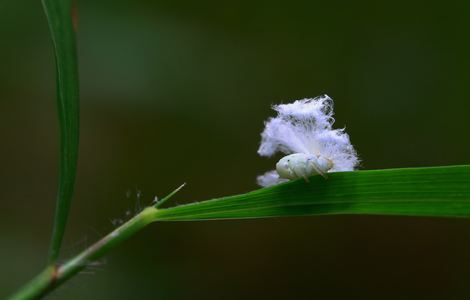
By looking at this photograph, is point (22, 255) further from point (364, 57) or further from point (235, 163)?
point (364, 57)

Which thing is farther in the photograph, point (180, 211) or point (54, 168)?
point (54, 168)

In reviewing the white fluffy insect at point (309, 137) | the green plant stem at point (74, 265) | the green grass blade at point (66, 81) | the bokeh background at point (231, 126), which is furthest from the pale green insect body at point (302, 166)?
the bokeh background at point (231, 126)

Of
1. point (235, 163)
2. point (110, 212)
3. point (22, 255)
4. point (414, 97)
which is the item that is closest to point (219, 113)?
point (235, 163)

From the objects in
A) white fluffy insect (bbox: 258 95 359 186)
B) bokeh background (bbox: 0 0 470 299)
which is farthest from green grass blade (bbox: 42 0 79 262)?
bokeh background (bbox: 0 0 470 299)

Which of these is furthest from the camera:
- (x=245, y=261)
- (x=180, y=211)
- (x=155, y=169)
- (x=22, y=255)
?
(x=155, y=169)

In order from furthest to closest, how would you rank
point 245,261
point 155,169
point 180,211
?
1. point 155,169
2. point 245,261
3. point 180,211

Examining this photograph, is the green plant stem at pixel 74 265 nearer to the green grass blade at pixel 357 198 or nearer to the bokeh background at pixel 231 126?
the green grass blade at pixel 357 198

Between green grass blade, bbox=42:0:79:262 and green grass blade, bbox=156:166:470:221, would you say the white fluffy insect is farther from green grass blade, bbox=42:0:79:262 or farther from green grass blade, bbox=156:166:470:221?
green grass blade, bbox=42:0:79:262
